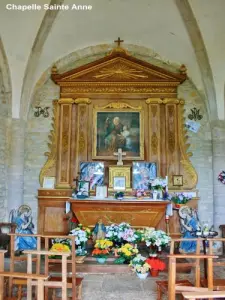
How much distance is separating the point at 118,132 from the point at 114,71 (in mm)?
1781

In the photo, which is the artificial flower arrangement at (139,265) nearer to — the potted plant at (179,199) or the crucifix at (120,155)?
the potted plant at (179,199)

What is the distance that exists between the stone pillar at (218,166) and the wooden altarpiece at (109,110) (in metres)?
0.61

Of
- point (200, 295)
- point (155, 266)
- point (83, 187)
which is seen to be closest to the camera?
point (200, 295)

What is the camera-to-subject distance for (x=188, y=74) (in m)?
8.83

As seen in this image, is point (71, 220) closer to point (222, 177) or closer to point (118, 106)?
point (118, 106)

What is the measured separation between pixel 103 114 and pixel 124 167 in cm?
160

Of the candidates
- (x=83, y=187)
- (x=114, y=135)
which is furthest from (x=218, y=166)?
(x=83, y=187)

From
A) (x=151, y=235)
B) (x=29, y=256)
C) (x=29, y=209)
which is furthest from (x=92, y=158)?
(x=29, y=256)

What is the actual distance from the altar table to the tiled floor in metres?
1.85

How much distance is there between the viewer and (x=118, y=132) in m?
8.55

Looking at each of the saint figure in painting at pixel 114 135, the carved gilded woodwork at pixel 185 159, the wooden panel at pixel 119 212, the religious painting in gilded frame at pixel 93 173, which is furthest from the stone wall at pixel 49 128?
the saint figure in painting at pixel 114 135

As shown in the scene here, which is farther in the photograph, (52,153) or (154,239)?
(52,153)

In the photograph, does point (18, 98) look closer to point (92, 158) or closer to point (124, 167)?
point (92, 158)

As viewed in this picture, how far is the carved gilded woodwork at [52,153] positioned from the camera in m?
8.52
